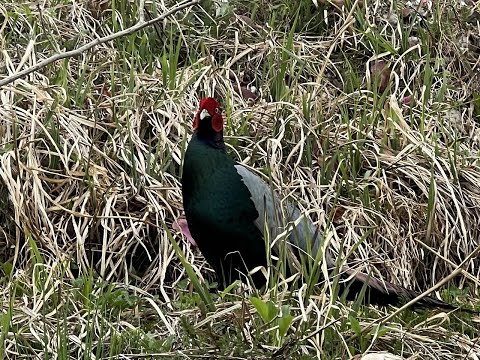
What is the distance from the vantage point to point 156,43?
5.12 metres

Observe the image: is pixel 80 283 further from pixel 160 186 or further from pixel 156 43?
pixel 156 43

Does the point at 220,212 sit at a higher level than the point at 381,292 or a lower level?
higher

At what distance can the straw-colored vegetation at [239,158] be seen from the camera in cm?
314

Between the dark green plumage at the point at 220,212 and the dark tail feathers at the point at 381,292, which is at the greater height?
the dark green plumage at the point at 220,212

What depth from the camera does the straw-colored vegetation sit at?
3.14m

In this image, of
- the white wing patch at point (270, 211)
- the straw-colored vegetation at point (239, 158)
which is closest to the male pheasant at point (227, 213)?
the white wing patch at point (270, 211)

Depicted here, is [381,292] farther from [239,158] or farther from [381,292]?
[239,158]

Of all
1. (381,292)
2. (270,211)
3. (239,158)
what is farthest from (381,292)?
(239,158)

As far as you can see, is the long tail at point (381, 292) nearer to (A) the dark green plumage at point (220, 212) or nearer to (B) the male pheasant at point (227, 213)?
(B) the male pheasant at point (227, 213)

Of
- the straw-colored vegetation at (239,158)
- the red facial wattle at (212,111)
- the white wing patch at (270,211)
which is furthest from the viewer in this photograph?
Answer: the red facial wattle at (212,111)

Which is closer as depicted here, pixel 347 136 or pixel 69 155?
pixel 69 155

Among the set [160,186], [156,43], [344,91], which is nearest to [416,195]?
[344,91]

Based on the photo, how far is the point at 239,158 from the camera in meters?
4.54

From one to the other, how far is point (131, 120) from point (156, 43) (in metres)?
0.70
